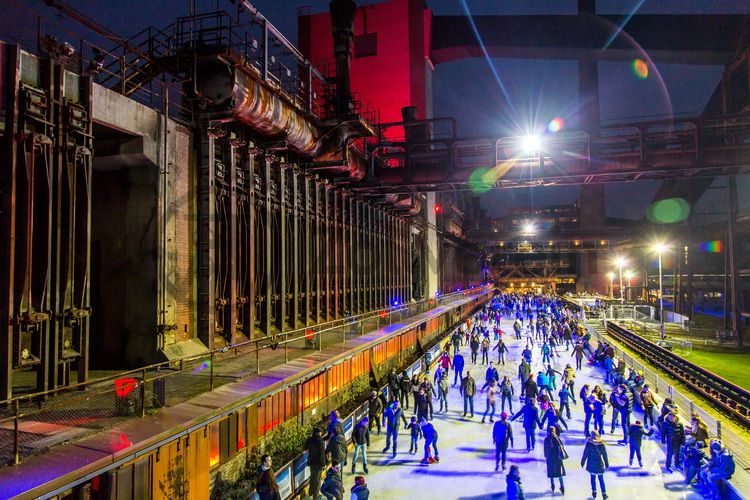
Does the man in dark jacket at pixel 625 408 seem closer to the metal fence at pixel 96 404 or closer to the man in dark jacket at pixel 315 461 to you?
the man in dark jacket at pixel 315 461

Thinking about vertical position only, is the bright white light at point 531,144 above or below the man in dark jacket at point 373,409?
above

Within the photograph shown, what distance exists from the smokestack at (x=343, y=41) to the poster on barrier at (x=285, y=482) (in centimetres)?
1846

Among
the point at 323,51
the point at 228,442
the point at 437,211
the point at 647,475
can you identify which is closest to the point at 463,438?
the point at 647,475

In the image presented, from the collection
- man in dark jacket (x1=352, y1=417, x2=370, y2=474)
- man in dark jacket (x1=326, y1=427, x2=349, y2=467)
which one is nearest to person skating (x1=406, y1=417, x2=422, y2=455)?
man in dark jacket (x1=352, y1=417, x2=370, y2=474)

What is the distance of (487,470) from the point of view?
1172cm

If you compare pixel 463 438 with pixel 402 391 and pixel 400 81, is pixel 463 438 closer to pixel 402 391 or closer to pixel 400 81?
pixel 402 391

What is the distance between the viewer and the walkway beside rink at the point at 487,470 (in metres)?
10.5

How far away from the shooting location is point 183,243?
13.8m

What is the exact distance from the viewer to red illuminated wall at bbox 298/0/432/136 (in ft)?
138

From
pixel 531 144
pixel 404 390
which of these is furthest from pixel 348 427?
pixel 531 144

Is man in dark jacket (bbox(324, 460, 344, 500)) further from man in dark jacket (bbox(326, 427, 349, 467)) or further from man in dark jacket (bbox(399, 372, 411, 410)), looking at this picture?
man in dark jacket (bbox(399, 372, 411, 410))

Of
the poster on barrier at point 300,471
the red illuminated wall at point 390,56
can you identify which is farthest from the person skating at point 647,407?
the red illuminated wall at point 390,56

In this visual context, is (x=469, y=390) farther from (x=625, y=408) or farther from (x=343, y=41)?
(x=343, y=41)

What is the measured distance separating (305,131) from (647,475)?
16319mm
